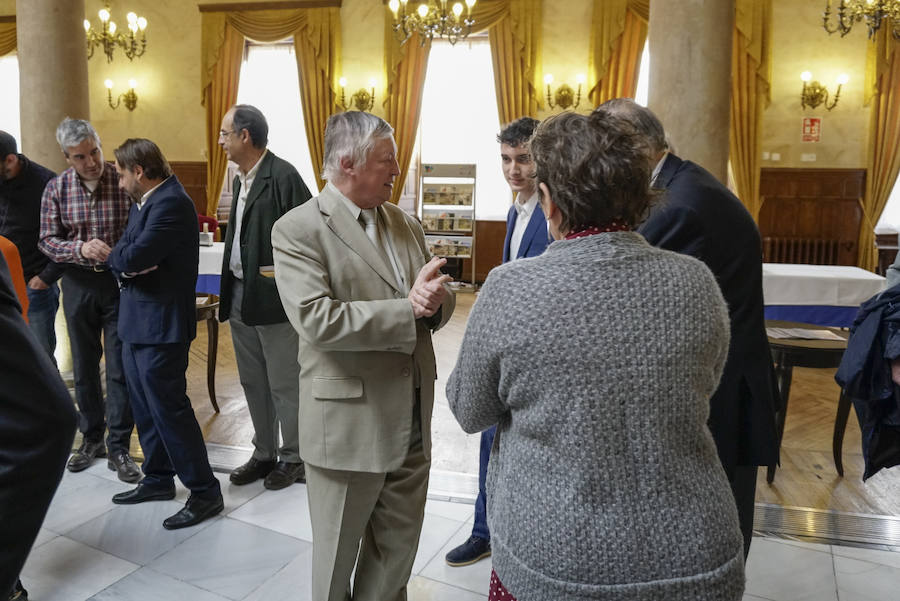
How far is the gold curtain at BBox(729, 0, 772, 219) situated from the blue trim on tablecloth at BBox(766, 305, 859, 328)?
5.31m

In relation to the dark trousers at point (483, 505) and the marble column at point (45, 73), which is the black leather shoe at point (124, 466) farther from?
the marble column at point (45, 73)

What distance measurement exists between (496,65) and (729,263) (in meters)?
9.62

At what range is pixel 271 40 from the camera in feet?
37.9

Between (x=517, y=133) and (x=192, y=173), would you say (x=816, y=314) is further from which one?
(x=192, y=173)

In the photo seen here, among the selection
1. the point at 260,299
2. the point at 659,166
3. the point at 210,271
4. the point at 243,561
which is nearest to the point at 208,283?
the point at 210,271

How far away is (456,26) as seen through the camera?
28.9 ft

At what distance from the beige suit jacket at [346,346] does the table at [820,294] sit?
4061mm

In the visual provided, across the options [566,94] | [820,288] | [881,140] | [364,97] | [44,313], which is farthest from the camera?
[364,97]

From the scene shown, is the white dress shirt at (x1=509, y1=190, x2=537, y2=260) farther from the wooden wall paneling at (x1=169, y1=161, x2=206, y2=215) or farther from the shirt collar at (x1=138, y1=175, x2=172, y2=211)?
the wooden wall paneling at (x1=169, y1=161, x2=206, y2=215)

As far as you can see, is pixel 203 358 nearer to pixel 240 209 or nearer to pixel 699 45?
pixel 240 209

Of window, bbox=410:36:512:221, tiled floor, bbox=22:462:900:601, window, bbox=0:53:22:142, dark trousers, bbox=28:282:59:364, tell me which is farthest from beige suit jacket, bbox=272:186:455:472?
window, bbox=0:53:22:142

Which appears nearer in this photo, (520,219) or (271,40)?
(520,219)

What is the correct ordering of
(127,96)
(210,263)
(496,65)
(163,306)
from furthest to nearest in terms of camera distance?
(127,96)
(496,65)
(210,263)
(163,306)

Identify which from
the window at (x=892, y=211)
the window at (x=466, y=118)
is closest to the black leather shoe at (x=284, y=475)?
the window at (x=466, y=118)
